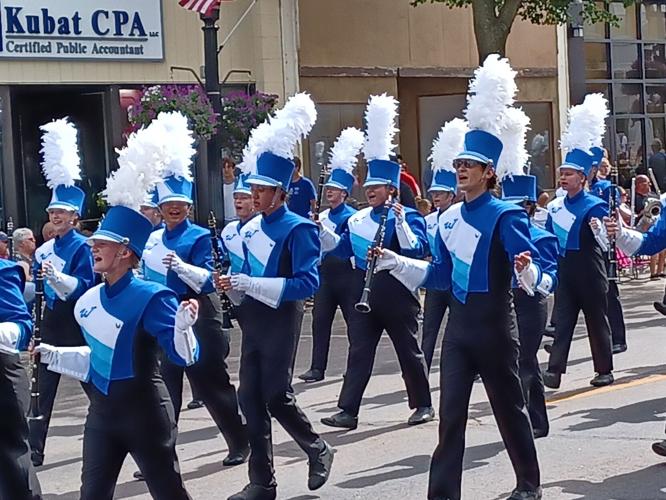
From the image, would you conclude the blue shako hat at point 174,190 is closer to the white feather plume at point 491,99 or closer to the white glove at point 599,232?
the white feather plume at point 491,99

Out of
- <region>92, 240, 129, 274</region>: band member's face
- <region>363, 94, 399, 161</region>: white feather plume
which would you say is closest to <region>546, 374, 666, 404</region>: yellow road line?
→ <region>363, 94, 399, 161</region>: white feather plume

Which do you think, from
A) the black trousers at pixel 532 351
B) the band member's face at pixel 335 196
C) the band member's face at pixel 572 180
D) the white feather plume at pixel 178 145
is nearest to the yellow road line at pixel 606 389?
the black trousers at pixel 532 351

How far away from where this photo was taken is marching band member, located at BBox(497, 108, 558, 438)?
7539 millimetres

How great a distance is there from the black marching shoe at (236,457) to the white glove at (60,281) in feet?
5.00

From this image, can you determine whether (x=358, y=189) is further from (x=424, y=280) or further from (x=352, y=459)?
(x=424, y=280)

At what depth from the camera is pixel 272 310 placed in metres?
7.70

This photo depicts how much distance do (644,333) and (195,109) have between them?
612cm

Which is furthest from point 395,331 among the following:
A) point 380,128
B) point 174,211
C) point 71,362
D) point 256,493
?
point 71,362

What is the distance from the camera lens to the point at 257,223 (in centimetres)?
797

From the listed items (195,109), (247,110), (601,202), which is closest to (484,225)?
(601,202)

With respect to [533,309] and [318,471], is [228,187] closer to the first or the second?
[533,309]

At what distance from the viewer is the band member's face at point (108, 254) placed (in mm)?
6246

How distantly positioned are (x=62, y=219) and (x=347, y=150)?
341 cm

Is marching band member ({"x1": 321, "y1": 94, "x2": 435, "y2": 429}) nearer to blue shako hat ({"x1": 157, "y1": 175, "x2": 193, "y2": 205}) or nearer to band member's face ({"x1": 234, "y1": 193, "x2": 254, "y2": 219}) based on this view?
band member's face ({"x1": 234, "y1": 193, "x2": 254, "y2": 219})
